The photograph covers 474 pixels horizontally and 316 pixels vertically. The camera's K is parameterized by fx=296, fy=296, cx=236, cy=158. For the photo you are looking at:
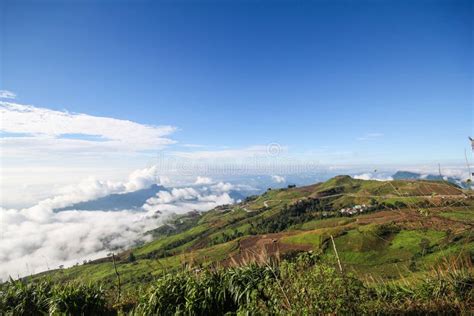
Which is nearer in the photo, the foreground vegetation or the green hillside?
the green hillside

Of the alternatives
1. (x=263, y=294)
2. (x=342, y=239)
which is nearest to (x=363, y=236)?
(x=342, y=239)

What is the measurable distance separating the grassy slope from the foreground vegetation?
0.63 m

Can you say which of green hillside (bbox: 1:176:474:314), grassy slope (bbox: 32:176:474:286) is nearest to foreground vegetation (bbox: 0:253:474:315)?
green hillside (bbox: 1:176:474:314)

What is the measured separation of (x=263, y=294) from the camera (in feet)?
24.1

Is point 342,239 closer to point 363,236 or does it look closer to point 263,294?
point 363,236

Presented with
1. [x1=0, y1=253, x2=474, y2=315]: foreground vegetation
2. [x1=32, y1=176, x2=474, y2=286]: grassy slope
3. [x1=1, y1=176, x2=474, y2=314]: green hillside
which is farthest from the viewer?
[x1=0, y1=253, x2=474, y2=315]: foreground vegetation

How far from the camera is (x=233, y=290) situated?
7891mm

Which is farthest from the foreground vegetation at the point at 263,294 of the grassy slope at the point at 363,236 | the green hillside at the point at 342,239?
the grassy slope at the point at 363,236

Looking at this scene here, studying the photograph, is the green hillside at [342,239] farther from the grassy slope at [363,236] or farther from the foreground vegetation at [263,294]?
the foreground vegetation at [263,294]

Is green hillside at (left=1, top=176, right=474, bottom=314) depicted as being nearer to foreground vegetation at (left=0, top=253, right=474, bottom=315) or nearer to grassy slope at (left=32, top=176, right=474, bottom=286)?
grassy slope at (left=32, top=176, right=474, bottom=286)

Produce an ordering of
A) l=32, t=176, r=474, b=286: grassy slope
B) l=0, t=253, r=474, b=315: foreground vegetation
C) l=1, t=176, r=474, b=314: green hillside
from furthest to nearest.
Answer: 1. l=0, t=253, r=474, b=315: foreground vegetation
2. l=1, t=176, r=474, b=314: green hillside
3. l=32, t=176, r=474, b=286: grassy slope

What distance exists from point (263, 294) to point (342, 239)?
78.6m

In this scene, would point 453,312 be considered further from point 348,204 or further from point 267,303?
point 348,204

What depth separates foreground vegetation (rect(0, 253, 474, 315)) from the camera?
5.74m
